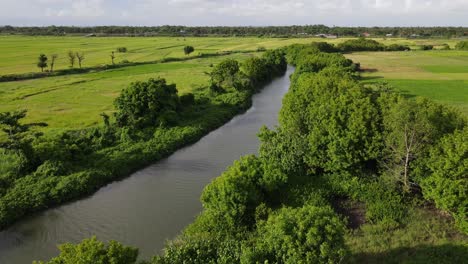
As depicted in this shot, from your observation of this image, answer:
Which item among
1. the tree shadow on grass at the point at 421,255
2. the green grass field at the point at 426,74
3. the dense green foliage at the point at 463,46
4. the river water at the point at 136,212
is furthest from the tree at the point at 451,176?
the dense green foliage at the point at 463,46

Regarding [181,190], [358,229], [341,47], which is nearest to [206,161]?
[181,190]

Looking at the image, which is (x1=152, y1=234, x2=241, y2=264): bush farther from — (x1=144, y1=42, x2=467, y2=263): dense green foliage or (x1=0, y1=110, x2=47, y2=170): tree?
(x1=0, y1=110, x2=47, y2=170): tree

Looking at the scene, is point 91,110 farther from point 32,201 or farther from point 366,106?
point 366,106

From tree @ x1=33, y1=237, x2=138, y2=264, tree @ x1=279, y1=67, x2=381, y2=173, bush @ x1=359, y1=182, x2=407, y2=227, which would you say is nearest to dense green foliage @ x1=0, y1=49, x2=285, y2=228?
tree @ x1=33, y1=237, x2=138, y2=264

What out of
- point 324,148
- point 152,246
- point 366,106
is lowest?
point 152,246

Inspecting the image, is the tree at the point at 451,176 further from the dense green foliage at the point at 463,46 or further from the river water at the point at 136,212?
the dense green foliage at the point at 463,46

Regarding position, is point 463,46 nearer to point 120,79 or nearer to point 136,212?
point 120,79
